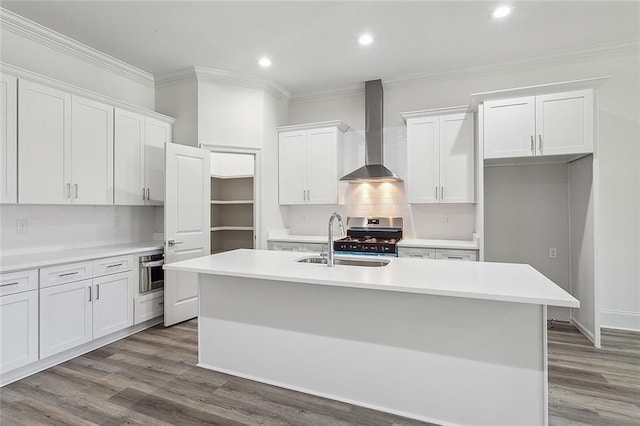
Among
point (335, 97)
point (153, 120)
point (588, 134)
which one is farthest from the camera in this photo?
point (335, 97)

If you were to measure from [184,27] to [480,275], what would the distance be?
340 cm

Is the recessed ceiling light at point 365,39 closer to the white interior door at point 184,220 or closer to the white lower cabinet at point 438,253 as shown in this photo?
the white interior door at point 184,220

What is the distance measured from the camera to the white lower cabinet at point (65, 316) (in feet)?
8.91

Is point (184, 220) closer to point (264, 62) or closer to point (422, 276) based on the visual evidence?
point (264, 62)

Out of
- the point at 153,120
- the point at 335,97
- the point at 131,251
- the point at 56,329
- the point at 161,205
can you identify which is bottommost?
the point at 56,329

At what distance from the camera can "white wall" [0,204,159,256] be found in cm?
299

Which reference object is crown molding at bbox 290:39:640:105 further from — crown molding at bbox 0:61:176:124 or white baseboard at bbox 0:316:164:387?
white baseboard at bbox 0:316:164:387

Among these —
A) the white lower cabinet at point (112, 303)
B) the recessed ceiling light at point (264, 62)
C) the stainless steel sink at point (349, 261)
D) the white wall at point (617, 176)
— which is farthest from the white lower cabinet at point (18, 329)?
the white wall at point (617, 176)

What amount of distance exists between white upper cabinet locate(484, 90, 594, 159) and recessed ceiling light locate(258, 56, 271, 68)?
2.53 metres

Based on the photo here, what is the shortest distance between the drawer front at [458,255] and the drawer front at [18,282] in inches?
150

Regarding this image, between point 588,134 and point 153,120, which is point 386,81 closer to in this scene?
point 588,134

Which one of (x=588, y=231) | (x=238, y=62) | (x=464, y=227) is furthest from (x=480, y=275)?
(x=238, y=62)

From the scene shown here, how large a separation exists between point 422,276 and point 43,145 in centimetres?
336

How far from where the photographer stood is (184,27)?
10.7 feet
